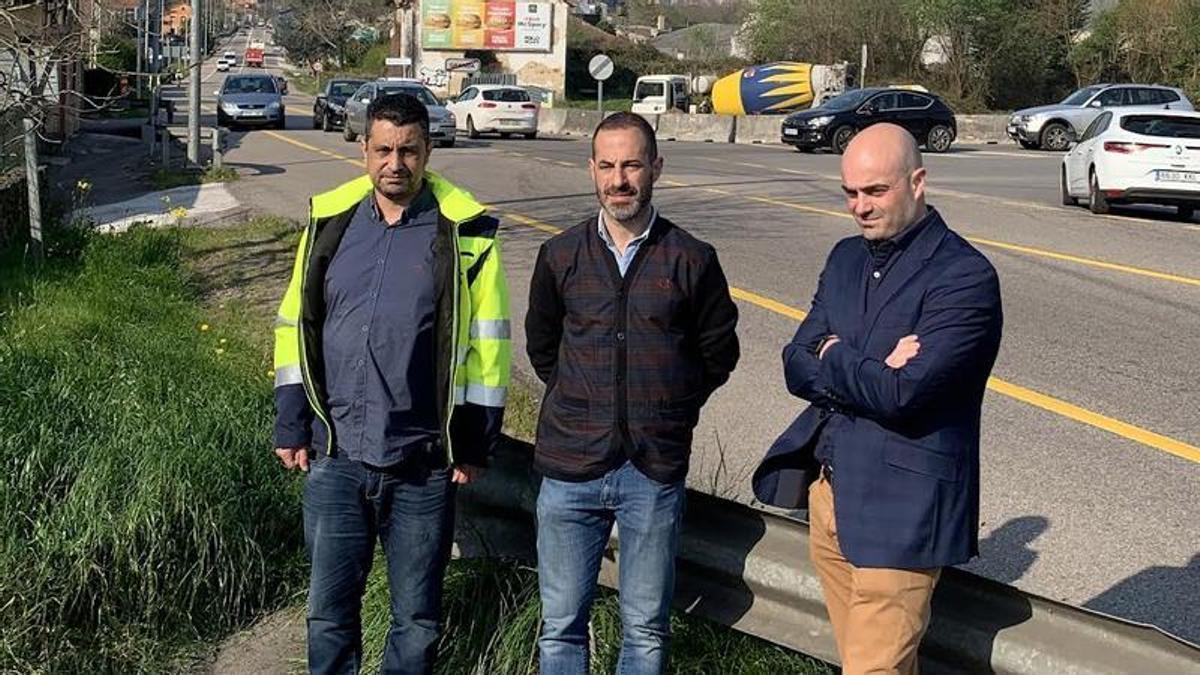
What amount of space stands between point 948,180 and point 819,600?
2024 cm

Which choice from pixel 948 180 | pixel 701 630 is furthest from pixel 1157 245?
pixel 701 630

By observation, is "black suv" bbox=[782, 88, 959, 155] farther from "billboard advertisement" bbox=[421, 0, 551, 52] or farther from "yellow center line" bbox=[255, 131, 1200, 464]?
"billboard advertisement" bbox=[421, 0, 551, 52]

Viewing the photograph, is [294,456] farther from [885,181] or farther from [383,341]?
[885,181]

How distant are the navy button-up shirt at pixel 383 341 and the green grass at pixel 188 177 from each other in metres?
16.6

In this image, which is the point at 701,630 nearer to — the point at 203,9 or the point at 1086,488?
the point at 1086,488

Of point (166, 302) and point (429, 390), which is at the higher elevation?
point (429, 390)

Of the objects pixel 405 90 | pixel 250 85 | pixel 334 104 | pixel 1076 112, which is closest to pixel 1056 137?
pixel 1076 112

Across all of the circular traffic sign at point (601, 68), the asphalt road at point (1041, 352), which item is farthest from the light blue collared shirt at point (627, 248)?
the circular traffic sign at point (601, 68)

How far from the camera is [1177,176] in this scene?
1661 centimetres

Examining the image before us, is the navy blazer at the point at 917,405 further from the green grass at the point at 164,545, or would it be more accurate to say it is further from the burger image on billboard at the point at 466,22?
the burger image on billboard at the point at 466,22

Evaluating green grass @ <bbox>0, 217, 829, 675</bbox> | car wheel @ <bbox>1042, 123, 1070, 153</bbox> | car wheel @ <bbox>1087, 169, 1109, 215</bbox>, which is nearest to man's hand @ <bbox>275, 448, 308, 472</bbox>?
green grass @ <bbox>0, 217, 829, 675</bbox>

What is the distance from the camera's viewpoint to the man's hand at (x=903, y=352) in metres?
3.08

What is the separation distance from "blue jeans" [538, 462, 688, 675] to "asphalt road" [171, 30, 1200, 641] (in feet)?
5.44

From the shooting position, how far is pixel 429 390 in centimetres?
372
